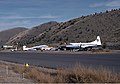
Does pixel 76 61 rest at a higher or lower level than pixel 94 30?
lower

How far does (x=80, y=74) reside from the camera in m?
18.1

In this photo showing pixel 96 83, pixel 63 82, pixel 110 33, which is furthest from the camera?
pixel 110 33

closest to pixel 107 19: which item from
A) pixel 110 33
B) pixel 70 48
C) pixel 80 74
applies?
pixel 110 33

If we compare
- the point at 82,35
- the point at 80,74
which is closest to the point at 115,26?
the point at 82,35

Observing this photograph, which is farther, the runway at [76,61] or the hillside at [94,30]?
the hillside at [94,30]

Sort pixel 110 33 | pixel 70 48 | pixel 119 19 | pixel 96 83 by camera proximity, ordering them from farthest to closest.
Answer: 1. pixel 119 19
2. pixel 110 33
3. pixel 70 48
4. pixel 96 83

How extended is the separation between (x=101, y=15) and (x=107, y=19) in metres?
10.3

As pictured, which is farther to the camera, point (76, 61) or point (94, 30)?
point (94, 30)

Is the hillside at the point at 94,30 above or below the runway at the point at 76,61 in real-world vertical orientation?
above

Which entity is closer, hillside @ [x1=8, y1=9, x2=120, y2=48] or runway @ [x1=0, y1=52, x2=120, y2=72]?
runway @ [x1=0, y1=52, x2=120, y2=72]

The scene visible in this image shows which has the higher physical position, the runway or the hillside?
the hillside

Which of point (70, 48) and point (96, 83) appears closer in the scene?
point (96, 83)

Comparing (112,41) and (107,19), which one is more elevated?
(107,19)

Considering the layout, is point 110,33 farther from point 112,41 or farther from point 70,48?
point 70,48
